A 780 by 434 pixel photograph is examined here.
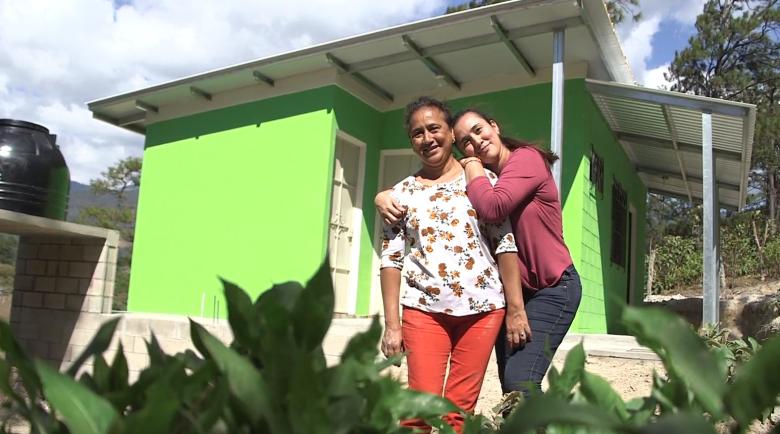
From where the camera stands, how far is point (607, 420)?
20.2 inches

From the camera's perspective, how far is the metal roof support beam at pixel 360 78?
22.9 feet

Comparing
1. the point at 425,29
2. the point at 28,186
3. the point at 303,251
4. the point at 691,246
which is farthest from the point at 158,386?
the point at 691,246

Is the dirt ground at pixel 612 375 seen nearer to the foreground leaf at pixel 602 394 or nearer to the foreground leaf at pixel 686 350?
the foreground leaf at pixel 602 394

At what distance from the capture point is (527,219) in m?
2.44

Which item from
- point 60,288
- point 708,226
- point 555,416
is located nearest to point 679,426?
point 555,416

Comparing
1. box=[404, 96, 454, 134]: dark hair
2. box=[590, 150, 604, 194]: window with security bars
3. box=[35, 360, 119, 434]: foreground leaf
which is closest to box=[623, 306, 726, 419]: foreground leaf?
box=[35, 360, 119, 434]: foreground leaf

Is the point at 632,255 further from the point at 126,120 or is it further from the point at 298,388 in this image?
the point at 298,388

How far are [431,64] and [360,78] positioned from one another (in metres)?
0.95

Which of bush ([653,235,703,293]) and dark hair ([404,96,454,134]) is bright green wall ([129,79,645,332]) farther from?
bush ([653,235,703,293])

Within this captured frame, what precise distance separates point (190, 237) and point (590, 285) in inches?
185

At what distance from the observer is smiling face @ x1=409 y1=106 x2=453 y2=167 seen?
2.54 meters

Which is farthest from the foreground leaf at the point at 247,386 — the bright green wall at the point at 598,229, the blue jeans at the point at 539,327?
the bright green wall at the point at 598,229

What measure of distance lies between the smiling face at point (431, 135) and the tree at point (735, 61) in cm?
2019

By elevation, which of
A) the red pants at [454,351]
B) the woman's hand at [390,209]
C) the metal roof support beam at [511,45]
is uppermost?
the metal roof support beam at [511,45]
